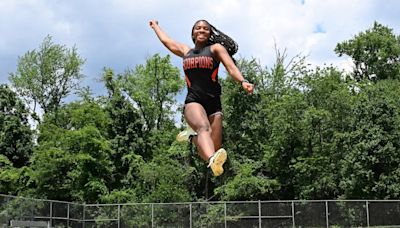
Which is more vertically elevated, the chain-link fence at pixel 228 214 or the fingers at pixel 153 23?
the fingers at pixel 153 23

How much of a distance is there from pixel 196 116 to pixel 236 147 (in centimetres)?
3557

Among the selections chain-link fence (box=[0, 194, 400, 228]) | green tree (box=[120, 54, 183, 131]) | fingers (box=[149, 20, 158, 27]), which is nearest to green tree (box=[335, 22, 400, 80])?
green tree (box=[120, 54, 183, 131])

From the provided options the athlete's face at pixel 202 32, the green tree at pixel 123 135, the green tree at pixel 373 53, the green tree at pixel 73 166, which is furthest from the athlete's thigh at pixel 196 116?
the green tree at pixel 373 53

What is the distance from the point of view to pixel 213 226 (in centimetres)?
2772

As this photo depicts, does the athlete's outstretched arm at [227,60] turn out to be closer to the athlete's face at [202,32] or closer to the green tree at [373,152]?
the athlete's face at [202,32]

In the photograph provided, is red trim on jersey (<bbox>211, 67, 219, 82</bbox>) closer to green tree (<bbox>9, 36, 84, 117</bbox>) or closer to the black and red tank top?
the black and red tank top

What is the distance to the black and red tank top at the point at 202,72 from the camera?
5.28 metres

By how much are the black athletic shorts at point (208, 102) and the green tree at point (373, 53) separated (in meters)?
47.0

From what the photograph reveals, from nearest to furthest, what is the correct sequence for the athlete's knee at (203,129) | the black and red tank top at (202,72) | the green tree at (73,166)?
the athlete's knee at (203,129)
the black and red tank top at (202,72)
the green tree at (73,166)

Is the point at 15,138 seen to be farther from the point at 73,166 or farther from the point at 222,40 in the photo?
the point at 222,40

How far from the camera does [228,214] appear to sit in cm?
2797

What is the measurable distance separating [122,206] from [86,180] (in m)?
8.01

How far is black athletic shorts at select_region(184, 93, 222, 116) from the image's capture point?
534cm

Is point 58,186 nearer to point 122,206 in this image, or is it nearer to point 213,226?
point 122,206
